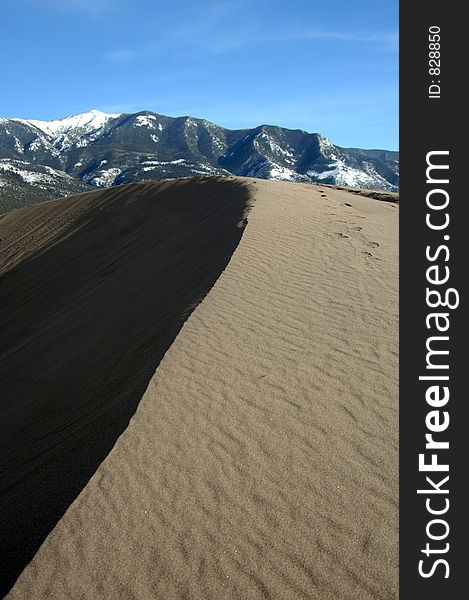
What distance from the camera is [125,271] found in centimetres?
1302

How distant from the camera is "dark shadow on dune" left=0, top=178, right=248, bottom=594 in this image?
4.18m

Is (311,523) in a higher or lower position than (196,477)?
lower

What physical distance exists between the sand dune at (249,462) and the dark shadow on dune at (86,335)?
0.13 meters

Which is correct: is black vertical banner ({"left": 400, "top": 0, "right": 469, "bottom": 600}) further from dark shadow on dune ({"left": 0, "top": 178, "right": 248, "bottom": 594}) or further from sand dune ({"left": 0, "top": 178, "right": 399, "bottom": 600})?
dark shadow on dune ({"left": 0, "top": 178, "right": 248, "bottom": 594})

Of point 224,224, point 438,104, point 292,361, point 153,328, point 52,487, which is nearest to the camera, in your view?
point 52,487

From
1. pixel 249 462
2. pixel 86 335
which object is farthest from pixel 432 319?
pixel 86 335

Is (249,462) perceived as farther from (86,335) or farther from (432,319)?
(86,335)

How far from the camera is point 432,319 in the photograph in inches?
172

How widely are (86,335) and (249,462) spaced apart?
557 centimetres

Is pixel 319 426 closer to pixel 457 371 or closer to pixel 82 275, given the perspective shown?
pixel 457 371

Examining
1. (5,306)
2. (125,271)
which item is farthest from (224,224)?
(5,306)

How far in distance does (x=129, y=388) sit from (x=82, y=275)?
1118 centimetres

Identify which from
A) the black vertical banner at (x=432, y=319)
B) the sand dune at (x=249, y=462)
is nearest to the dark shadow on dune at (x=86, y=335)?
the sand dune at (x=249, y=462)

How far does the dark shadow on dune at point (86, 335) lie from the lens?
4.18 metres
